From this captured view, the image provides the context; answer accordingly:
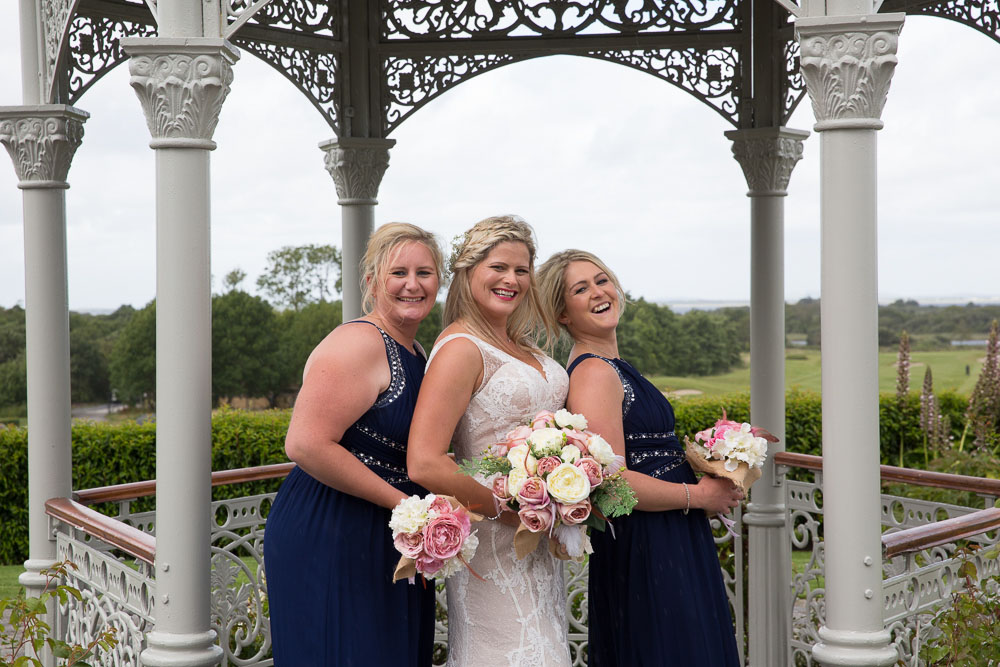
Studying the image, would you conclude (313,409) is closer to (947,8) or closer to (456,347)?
(456,347)

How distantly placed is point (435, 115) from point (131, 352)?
8.15 metres

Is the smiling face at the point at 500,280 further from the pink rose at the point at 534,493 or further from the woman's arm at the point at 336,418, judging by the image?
the pink rose at the point at 534,493

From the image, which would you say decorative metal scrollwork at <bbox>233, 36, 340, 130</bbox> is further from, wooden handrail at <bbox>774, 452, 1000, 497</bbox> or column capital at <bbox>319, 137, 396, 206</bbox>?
wooden handrail at <bbox>774, 452, 1000, 497</bbox>

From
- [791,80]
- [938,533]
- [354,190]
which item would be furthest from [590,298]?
[791,80]

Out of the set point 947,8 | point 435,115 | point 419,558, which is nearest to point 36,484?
point 419,558

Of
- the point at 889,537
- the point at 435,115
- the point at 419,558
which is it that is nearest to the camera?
the point at 419,558

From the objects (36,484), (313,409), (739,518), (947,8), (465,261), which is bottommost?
(739,518)

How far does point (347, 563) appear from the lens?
11.0 feet

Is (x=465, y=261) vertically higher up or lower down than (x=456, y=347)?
higher up

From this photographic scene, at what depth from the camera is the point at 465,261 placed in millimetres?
3447

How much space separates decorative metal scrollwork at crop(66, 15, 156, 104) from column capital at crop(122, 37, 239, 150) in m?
1.46

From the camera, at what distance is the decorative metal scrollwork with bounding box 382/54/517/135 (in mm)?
6496

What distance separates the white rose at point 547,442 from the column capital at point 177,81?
66.0 inches

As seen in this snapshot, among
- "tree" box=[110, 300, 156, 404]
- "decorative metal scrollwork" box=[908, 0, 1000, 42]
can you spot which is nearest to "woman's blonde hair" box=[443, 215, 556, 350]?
"decorative metal scrollwork" box=[908, 0, 1000, 42]
